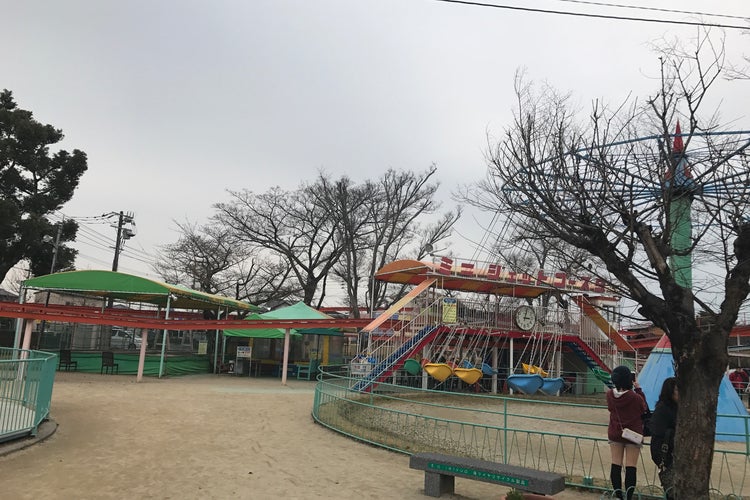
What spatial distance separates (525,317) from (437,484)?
16784 mm

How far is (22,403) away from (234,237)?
2796 cm

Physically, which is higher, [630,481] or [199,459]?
[630,481]

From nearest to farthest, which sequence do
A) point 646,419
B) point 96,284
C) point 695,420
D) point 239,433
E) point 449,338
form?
point 695,420 < point 646,419 < point 239,433 < point 449,338 < point 96,284

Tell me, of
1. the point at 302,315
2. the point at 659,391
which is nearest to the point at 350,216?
the point at 302,315

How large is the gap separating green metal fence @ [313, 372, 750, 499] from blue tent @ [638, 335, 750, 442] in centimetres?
51

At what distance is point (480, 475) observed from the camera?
6258 millimetres

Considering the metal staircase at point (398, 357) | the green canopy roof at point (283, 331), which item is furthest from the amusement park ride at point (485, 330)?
the green canopy roof at point (283, 331)

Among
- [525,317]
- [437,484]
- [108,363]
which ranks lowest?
[437,484]

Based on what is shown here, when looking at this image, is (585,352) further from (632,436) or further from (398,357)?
(632,436)

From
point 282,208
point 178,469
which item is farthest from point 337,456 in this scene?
point 282,208

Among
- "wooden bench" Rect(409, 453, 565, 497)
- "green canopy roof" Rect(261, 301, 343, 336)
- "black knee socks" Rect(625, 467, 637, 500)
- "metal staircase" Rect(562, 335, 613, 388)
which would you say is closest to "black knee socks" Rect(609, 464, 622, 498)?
"black knee socks" Rect(625, 467, 637, 500)

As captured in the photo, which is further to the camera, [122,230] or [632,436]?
[122,230]

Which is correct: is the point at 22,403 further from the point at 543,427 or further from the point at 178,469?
the point at 543,427

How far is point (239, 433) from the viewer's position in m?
10.5
